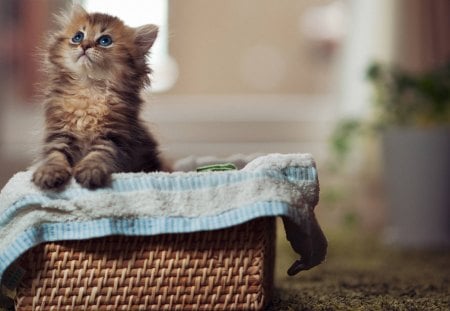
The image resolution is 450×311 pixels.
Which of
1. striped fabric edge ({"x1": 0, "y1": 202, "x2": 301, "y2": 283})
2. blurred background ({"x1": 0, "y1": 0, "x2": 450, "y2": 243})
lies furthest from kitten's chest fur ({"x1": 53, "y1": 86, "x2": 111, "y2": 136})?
blurred background ({"x1": 0, "y1": 0, "x2": 450, "y2": 243})

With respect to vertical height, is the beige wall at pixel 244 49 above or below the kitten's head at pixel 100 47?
below

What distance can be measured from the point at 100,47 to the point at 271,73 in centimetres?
443

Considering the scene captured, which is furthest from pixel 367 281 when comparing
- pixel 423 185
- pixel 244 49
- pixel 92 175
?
pixel 244 49

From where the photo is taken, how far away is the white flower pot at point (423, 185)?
3.02 m

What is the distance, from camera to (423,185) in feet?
9.97

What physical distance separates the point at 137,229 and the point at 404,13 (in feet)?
8.92

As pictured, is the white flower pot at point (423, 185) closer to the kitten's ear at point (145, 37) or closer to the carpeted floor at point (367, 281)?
the carpeted floor at point (367, 281)

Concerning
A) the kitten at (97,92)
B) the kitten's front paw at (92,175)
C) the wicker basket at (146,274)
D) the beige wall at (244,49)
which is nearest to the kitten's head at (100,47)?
the kitten at (97,92)

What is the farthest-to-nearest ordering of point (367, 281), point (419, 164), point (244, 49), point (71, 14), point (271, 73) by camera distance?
point (271, 73) → point (244, 49) → point (419, 164) → point (367, 281) → point (71, 14)

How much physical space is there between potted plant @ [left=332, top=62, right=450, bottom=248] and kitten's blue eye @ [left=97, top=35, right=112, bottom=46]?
175 centimetres

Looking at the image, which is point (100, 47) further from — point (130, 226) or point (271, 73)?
point (271, 73)

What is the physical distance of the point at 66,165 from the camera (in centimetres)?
132

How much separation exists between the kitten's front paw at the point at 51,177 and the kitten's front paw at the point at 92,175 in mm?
20

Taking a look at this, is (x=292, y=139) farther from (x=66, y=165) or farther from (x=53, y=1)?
(x=66, y=165)
